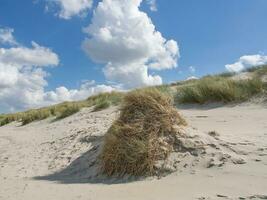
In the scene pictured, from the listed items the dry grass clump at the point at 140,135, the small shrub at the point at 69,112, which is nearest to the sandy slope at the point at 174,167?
the dry grass clump at the point at 140,135

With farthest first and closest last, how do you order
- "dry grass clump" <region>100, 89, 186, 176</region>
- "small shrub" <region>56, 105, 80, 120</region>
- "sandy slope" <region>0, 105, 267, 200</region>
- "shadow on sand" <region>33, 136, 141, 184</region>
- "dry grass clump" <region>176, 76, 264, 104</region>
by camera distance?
"small shrub" <region>56, 105, 80, 120</region> < "dry grass clump" <region>176, 76, 264, 104</region> < "shadow on sand" <region>33, 136, 141, 184</region> < "dry grass clump" <region>100, 89, 186, 176</region> < "sandy slope" <region>0, 105, 267, 200</region>

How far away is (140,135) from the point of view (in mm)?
7008

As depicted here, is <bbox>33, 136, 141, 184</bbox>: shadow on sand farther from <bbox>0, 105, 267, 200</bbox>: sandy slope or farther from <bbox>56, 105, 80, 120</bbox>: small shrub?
<bbox>56, 105, 80, 120</bbox>: small shrub

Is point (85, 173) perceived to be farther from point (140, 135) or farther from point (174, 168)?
point (174, 168)

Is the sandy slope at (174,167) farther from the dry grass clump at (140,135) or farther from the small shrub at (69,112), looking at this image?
the small shrub at (69,112)

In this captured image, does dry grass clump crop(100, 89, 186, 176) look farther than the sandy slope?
Yes

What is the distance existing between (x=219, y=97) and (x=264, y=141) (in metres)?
5.28

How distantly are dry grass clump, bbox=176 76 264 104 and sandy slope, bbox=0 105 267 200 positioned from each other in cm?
106

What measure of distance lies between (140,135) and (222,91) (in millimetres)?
5231

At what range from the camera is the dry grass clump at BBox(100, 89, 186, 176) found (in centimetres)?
664

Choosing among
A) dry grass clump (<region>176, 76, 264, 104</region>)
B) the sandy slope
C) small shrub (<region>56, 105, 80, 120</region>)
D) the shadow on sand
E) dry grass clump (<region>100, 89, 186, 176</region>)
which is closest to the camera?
the sandy slope

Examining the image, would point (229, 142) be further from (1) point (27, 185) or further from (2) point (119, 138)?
(1) point (27, 185)

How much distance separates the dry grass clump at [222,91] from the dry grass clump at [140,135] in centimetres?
408

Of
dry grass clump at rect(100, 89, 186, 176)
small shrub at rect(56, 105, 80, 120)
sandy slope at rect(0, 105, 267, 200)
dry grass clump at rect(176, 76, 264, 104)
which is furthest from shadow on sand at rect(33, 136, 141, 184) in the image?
small shrub at rect(56, 105, 80, 120)
